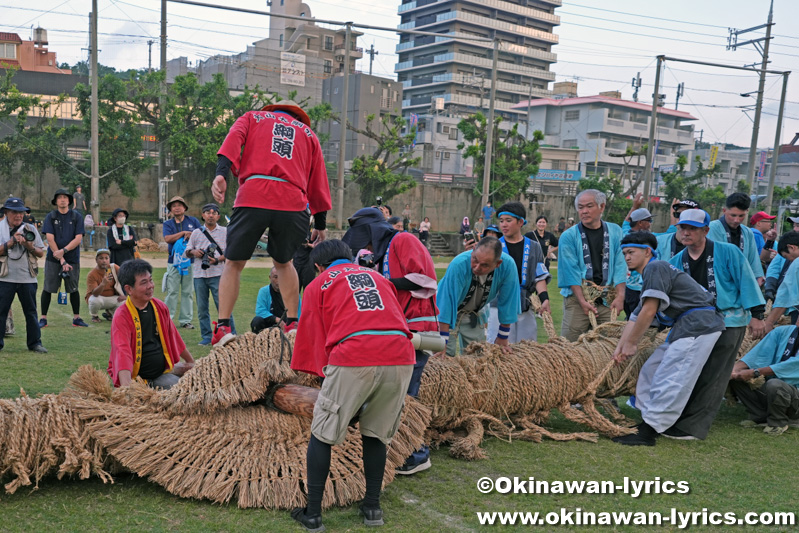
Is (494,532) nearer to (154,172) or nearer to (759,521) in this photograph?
(759,521)

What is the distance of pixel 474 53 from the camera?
80812mm

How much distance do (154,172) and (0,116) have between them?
264 inches

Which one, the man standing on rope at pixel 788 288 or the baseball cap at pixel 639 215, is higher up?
the baseball cap at pixel 639 215

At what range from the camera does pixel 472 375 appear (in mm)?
5543

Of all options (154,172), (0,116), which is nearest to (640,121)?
(154,172)

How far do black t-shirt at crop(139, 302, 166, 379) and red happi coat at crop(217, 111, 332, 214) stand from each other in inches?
44.7

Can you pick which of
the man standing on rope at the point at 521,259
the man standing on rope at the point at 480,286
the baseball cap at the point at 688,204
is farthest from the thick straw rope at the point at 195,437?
the baseball cap at the point at 688,204

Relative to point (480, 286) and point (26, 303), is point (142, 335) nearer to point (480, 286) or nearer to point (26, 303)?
point (480, 286)

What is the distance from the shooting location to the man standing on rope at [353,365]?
375 centimetres

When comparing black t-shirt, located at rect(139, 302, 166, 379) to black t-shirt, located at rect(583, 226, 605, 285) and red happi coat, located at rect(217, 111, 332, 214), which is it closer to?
red happi coat, located at rect(217, 111, 332, 214)

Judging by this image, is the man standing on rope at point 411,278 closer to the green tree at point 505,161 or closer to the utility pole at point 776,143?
the utility pole at point 776,143

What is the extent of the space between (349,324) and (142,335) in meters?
2.25

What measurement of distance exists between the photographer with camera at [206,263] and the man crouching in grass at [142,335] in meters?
3.58

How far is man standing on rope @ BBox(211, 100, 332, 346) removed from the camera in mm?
4926
